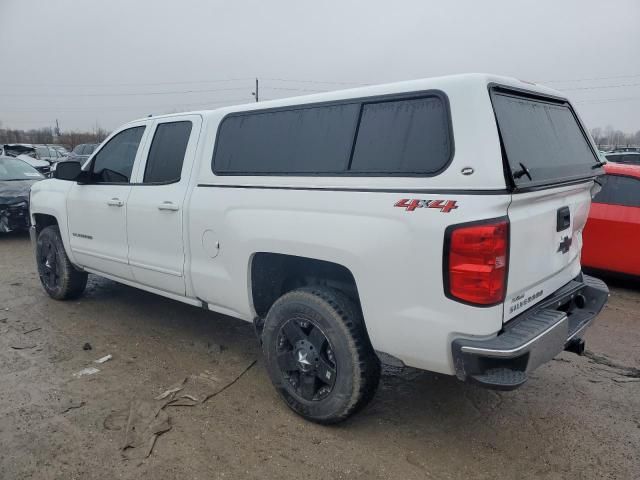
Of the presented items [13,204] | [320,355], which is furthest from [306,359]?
[13,204]

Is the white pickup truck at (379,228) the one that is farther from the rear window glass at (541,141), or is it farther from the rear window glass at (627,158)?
the rear window glass at (627,158)

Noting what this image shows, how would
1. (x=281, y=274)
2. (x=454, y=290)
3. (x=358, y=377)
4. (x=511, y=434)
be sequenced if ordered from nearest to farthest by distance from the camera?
(x=454, y=290)
(x=358, y=377)
(x=511, y=434)
(x=281, y=274)

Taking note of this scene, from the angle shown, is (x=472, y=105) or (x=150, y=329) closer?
(x=472, y=105)

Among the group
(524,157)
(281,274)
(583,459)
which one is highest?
(524,157)

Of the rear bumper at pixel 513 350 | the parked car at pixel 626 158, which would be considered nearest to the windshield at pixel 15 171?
the rear bumper at pixel 513 350

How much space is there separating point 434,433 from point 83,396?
2405mm

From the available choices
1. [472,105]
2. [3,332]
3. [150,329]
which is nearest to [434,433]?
[472,105]

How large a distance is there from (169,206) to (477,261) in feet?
8.05

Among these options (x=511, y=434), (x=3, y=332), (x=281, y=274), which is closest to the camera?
(x=511, y=434)

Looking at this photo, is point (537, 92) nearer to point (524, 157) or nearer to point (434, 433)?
point (524, 157)

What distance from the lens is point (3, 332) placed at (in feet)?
15.7

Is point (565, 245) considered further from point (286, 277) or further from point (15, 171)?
point (15, 171)

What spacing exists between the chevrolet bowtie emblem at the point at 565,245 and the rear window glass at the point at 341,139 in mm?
1056

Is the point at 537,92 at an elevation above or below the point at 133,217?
above
